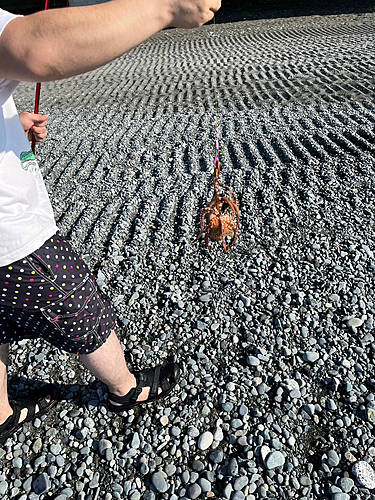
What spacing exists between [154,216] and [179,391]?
1.71 m

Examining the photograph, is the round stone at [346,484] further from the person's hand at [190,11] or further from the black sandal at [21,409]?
the person's hand at [190,11]

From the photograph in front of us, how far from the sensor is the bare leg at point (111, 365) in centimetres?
148

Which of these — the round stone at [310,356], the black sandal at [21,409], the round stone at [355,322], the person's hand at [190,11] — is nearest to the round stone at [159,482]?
the black sandal at [21,409]

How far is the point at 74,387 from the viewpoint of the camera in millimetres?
2033

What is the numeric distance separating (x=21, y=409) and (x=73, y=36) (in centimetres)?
161

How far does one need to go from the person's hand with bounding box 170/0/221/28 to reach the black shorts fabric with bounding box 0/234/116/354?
749 millimetres

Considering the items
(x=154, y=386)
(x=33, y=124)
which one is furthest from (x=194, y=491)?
(x=33, y=124)

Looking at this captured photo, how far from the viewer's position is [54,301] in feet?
4.17

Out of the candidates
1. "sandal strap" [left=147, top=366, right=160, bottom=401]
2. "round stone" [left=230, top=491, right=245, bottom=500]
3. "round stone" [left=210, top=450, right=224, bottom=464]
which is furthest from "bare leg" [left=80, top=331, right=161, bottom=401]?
"round stone" [left=230, top=491, right=245, bottom=500]

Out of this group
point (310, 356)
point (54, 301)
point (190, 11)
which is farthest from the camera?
point (310, 356)

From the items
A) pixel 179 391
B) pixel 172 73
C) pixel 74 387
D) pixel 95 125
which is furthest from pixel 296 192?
pixel 172 73

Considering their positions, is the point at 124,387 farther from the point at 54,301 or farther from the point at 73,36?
the point at 73,36

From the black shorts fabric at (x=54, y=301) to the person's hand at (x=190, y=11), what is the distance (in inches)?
29.5

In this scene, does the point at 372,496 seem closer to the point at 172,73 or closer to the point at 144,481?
the point at 144,481
